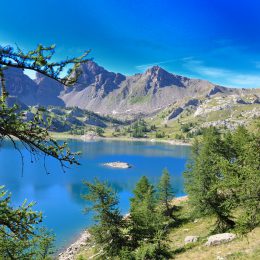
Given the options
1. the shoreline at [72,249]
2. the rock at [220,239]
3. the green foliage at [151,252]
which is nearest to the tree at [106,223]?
the green foliage at [151,252]

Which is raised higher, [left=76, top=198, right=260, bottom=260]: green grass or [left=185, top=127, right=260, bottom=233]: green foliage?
[left=185, top=127, right=260, bottom=233]: green foliage

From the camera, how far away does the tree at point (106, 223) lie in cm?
3098

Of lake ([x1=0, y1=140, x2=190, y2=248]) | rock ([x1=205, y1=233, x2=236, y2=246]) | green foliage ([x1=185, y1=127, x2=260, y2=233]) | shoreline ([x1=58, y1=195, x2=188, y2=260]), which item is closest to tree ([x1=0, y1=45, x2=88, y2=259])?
green foliage ([x1=185, y1=127, x2=260, y2=233])

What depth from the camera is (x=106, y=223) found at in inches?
1233

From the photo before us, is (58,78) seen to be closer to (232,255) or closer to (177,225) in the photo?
(232,255)

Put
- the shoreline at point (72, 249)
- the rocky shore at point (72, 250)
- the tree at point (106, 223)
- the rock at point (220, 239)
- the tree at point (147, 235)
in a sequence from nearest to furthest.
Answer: the tree at point (147, 235) < the tree at point (106, 223) < the rock at point (220, 239) < the rocky shore at point (72, 250) < the shoreline at point (72, 249)

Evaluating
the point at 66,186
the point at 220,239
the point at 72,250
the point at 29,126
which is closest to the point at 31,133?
the point at 29,126

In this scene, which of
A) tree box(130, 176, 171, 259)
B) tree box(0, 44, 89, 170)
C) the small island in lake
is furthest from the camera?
the small island in lake

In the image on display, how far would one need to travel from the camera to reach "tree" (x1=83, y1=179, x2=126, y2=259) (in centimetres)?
3098

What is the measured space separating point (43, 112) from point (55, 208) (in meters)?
80.1

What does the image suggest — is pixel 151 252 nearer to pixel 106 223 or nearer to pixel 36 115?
pixel 106 223

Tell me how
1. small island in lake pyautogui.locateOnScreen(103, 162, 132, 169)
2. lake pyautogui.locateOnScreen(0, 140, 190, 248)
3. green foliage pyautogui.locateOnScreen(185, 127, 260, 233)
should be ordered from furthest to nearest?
small island in lake pyautogui.locateOnScreen(103, 162, 132, 169) → lake pyautogui.locateOnScreen(0, 140, 190, 248) → green foliage pyautogui.locateOnScreen(185, 127, 260, 233)

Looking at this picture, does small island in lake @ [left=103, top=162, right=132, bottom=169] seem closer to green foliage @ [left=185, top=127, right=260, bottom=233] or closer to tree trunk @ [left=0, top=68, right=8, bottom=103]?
green foliage @ [left=185, top=127, right=260, bottom=233]

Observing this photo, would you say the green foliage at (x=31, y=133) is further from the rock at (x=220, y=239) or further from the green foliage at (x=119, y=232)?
the rock at (x=220, y=239)
